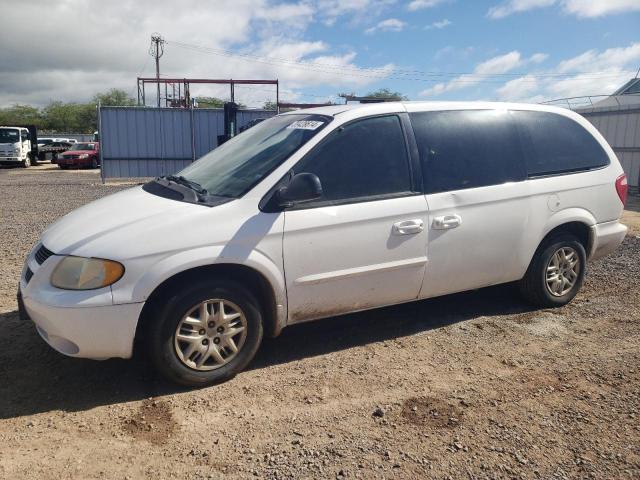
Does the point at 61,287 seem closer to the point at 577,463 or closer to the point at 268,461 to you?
the point at 268,461

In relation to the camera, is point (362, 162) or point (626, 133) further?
point (626, 133)

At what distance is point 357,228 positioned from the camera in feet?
12.4

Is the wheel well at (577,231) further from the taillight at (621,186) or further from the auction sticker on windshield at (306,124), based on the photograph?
the auction sticker on windshield at (306,124)

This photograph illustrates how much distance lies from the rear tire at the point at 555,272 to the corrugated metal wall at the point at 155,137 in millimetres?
14727

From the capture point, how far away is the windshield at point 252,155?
3.77m

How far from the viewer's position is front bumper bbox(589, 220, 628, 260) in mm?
4996

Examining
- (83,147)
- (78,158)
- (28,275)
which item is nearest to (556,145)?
(28,275)

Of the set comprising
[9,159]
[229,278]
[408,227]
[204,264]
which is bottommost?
[229,278]

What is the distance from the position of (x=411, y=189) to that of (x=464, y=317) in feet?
4.74

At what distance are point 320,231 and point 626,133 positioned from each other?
53.5 feet

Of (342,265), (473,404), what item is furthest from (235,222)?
(473,404)

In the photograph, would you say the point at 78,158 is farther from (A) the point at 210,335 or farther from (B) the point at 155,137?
(A) the point at 210,335

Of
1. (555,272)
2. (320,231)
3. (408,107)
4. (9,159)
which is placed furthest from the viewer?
(9,159)

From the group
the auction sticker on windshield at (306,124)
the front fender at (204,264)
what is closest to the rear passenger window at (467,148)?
the auction sticker on windshield at (306,124)
